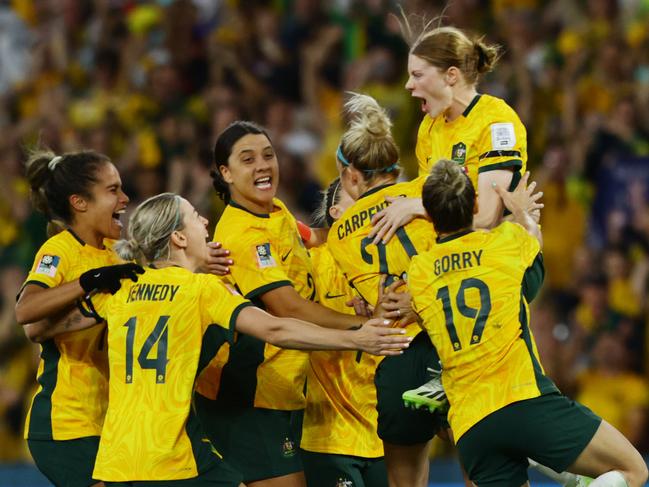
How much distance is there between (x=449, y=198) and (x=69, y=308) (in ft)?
5.85

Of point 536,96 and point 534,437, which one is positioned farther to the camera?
point 536,96

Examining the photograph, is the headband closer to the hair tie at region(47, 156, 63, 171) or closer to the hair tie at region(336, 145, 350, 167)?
the hair tie at region(336, 145, 350, 167)

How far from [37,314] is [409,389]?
5.57 ft

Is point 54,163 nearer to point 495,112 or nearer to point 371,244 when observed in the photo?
point 371,244

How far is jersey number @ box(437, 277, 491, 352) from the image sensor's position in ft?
16.1

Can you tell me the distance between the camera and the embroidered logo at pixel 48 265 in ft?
18.4

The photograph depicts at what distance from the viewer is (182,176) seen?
1055cm

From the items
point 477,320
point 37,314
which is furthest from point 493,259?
point 37,314

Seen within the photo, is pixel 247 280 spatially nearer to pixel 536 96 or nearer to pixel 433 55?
pixel 433 55

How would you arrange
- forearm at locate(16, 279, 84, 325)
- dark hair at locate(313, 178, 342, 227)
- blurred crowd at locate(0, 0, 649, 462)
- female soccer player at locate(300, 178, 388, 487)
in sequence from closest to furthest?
forearm at locate(16, 279, 84, 325), female soccer player at locate(300, 178, 388, 487), dark hair at locate(313, 178, 342, 227), blurred crowd at locate(0, 0, 649, 462)

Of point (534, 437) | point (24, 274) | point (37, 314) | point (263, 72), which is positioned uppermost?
point (263, 72)

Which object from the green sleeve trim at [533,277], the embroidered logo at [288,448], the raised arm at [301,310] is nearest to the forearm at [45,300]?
the raised arm at [301,310]

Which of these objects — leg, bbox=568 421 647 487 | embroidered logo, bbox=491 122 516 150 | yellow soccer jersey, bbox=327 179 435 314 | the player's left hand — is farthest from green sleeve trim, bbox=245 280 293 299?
leg, bbox=568 421 647 487

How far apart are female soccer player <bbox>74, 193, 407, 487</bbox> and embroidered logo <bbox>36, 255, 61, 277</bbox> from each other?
0.68 meters
